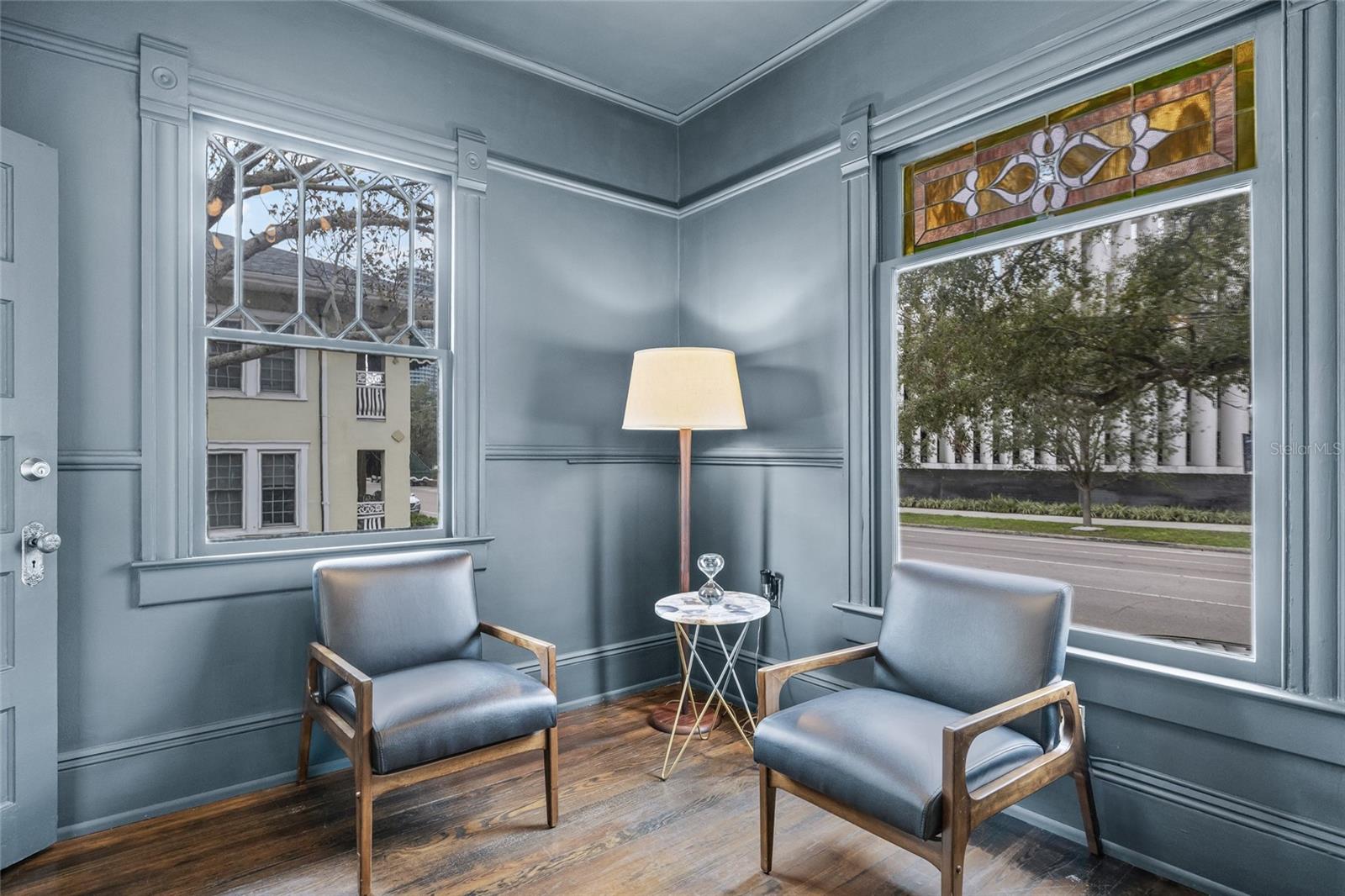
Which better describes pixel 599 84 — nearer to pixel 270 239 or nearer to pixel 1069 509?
pixel 270 239

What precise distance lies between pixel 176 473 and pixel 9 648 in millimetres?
671

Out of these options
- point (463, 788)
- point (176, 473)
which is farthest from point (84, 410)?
point (463, 788)

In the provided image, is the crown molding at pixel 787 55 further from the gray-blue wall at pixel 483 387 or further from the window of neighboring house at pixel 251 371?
the window of neighboring house at pixel 251 371

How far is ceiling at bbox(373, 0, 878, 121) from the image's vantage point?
2.92m

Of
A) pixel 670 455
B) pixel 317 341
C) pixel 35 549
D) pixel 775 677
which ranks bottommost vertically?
pixel 775 677

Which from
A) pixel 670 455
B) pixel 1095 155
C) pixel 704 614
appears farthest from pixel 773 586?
pixel 1095 155

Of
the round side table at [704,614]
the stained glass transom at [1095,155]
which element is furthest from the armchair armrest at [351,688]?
the stained glass transom at [1095,155]

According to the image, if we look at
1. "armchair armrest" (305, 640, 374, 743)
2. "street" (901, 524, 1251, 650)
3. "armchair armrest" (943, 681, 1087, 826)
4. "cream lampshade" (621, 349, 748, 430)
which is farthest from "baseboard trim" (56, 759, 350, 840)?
"street" (901, 524, 1251, 650)

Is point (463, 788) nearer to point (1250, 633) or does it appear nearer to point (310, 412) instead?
point (310, 412)

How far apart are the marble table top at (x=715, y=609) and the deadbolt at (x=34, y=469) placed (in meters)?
2.02

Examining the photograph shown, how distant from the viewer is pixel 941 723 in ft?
6.55

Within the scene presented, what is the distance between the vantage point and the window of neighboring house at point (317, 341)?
2.64 meters

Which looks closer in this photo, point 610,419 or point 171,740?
point 171,740

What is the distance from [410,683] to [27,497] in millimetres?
1252
